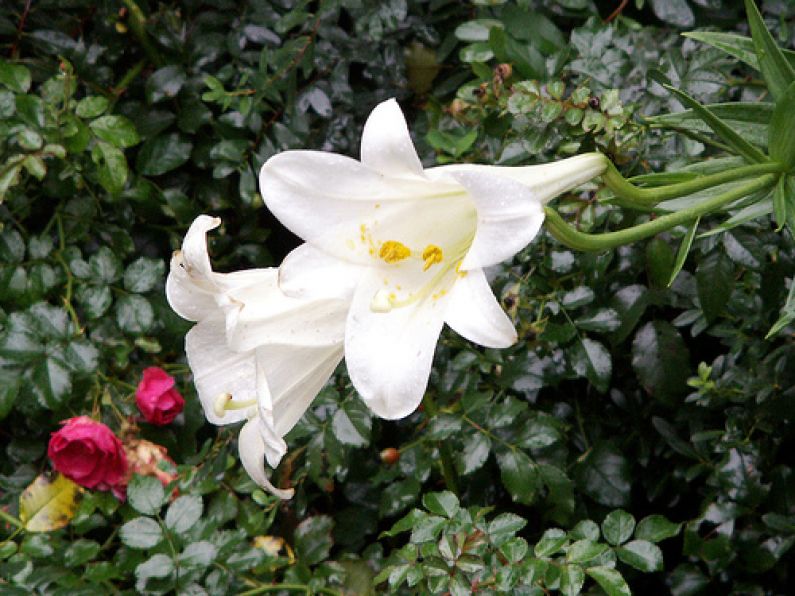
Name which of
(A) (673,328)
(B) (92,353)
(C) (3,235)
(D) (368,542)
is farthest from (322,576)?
(C) (3,235)

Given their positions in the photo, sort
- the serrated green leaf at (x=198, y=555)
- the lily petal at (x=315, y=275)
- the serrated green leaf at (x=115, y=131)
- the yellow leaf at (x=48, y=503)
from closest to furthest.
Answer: the lily petal at (x=315, y=275), the serrated green leaf at (x=198, y=555), the yellow leaf at (x=48, y=503), the serrated green leaf at (x=115, y=131)

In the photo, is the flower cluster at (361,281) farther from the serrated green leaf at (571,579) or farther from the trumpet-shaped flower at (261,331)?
the serrated green leaf at (571,579)

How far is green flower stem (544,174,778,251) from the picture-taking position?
2.59 ft

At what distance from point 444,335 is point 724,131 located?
591 mm

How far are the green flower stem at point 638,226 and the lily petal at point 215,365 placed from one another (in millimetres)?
334

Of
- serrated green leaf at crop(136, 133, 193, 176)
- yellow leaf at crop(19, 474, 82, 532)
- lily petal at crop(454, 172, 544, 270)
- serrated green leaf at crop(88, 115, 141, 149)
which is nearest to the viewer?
lily petal at crop(454, 172, 544, 270)

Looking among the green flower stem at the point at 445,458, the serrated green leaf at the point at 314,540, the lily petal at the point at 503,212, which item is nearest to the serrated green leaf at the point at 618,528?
the green flower stem at the point at 445,458

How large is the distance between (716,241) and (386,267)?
21.6 inches

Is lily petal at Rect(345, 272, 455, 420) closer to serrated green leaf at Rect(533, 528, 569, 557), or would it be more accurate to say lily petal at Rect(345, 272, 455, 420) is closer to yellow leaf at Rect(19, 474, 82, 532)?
serrated green leaf at Rect(533, 528, 569, 557)

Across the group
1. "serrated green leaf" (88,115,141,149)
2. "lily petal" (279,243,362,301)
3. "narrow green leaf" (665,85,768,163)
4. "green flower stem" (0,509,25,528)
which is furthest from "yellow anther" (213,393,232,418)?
"serrated green leaf" (88,115,141,149)

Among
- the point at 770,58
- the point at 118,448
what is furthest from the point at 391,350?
the point at 118,448

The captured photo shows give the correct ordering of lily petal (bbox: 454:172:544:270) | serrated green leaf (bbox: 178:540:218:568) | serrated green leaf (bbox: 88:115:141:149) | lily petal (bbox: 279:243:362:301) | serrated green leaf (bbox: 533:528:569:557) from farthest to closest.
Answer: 1. serrated green leaf (bbox: 88:115:141:149)
2. serrated green leaf (bbox: 178:540:218:568)
3. serrated green leaf (bbox: 533:528:569:557)
4. lily petal (bbox: 279:243:362:301)
5. lily petal (bbox: 454:172:544:270)

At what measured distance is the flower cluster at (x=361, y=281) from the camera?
0.81 m

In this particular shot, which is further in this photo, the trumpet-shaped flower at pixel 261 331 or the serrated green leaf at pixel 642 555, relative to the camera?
the serrated green leaf at pixel 642 555
